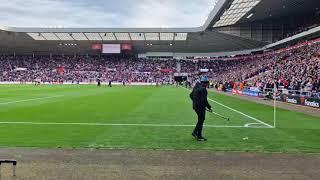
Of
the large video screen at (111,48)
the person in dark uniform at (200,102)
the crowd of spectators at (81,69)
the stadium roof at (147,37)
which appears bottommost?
the person in dark uniform at (200,102)

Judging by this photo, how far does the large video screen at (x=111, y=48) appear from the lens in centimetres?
10331

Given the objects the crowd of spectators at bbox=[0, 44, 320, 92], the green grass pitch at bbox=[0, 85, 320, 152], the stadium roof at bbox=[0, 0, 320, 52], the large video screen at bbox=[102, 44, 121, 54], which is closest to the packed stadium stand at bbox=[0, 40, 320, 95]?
the crowd of spectators at bbox=[0, 44, 320, 92]

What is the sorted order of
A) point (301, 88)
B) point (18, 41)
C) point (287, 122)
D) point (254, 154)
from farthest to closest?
point (18, 41), point (301, 88), point (287, 122), point (254, 154)

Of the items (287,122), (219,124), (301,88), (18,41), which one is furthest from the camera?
(18,41)

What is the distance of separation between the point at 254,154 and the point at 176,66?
100m

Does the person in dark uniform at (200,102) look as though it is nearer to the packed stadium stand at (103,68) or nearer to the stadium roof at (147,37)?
the stadium roof at (147,37)

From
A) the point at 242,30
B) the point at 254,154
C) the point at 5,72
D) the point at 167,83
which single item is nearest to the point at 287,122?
the point at 254,154

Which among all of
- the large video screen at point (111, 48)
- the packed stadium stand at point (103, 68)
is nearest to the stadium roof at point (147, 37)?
the large video screen at point (111, 48)

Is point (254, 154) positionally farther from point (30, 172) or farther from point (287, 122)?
point (287, 122)

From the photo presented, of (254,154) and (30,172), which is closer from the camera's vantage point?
(30,172)

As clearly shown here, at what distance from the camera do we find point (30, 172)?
9.05 meters

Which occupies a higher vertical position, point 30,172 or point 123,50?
point 123,50

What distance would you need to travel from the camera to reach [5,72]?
108438mm

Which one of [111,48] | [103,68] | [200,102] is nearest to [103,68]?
[103,68]
